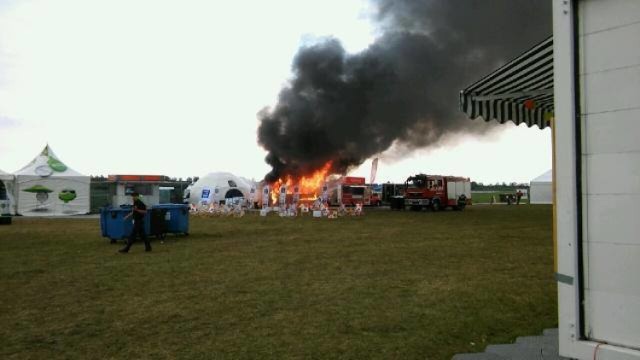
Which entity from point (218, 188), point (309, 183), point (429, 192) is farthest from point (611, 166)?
point (218, 188)

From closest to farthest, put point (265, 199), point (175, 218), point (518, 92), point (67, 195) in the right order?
point (518, 92)
point (175, 218)
point (67, 195)
point (265, 199)

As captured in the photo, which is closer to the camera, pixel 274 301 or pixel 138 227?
pixel 274 301

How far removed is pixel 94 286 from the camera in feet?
26.7

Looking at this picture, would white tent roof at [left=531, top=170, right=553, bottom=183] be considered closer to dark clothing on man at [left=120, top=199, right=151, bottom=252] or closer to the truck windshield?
the truck windshield

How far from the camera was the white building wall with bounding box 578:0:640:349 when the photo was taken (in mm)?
2217

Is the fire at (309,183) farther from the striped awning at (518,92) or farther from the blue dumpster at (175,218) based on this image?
the striped awning at (518,92)

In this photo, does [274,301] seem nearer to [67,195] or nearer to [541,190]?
[67,195]

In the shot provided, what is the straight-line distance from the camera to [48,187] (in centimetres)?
3058

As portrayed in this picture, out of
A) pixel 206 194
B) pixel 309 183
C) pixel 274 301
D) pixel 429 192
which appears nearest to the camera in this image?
pixel 274 301

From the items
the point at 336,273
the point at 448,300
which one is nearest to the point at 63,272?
the point at 336,273

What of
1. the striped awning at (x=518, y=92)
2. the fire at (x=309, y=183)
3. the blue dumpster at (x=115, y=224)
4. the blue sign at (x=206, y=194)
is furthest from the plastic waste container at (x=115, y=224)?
the blue sign at (x=206, y=194)

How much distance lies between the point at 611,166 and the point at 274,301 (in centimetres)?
530

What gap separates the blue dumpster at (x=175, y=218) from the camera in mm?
15874

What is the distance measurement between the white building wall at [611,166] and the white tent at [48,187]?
33.0 meters
